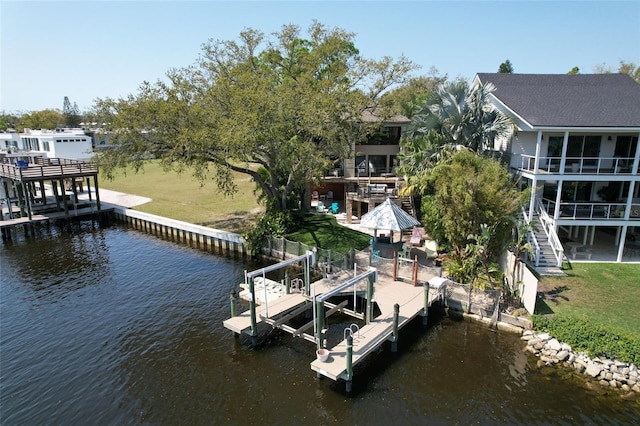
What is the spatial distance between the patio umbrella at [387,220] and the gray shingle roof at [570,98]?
28.3 feet

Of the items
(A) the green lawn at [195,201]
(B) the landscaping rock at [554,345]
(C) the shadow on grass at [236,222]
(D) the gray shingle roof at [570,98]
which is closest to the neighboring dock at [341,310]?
(B) the landscaping rock at [554,345]

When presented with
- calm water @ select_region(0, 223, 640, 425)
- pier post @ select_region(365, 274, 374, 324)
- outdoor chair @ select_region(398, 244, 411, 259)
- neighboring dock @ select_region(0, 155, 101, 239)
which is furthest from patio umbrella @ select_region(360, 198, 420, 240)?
neighboring dock @ select_region(0, 155, 101, 239)

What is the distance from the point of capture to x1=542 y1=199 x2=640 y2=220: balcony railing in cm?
2253

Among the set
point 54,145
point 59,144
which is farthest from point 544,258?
point 54,145

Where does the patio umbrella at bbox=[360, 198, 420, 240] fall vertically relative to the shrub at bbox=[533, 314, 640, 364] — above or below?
above

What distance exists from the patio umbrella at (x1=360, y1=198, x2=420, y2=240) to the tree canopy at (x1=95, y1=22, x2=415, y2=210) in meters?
4.90

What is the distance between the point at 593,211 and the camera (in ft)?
77.7

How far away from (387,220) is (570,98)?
45.8 feet

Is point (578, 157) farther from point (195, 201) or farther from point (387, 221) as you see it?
point (195, 201)

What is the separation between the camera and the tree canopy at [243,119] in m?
24.6

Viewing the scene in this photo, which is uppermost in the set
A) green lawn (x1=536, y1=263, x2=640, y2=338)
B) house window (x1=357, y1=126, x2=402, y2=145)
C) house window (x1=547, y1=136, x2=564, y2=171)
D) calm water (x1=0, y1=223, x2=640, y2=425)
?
house window (x1=357, y1=126, x2=402, y2=145)

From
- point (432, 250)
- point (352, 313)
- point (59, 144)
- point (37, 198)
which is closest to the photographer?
point (352, 313)

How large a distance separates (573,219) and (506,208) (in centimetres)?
458

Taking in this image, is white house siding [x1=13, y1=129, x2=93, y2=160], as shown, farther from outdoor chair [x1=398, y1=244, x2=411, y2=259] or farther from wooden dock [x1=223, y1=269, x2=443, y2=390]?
outdoor chair [x1=398, y1=244, x2=411, y2=259]
